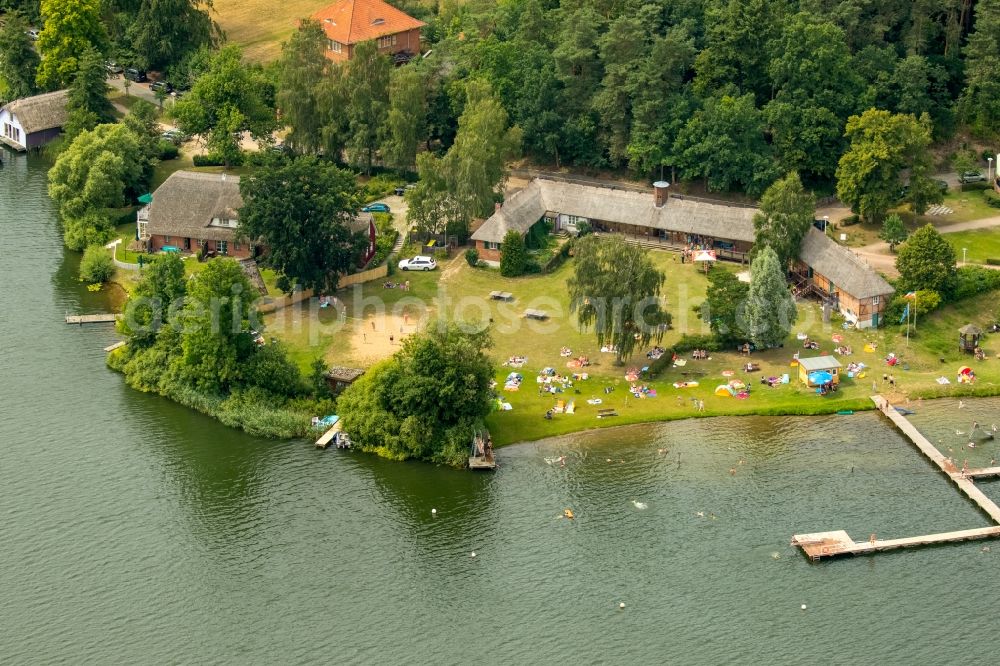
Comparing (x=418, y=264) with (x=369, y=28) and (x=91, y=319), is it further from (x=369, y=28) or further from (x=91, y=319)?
(x=369, y=28)

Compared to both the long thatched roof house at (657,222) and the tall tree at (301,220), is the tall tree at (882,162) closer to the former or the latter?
the long thatched roof house at (657,222)

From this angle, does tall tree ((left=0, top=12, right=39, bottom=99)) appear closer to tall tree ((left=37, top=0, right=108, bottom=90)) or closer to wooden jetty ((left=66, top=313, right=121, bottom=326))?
tall tree ((left=37, top=0, right=108, bottom=90))

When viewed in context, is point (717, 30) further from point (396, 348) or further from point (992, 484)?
point (992, 484)

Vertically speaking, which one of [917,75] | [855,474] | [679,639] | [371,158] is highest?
[917,75]

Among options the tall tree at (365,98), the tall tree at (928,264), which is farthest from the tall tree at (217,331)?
the tall tree at (928,264)

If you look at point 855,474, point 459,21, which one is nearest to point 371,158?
point 459,21

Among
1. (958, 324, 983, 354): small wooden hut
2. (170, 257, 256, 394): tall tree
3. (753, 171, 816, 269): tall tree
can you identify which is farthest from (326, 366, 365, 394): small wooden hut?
(958, 324, 983, 354): small wooden hut

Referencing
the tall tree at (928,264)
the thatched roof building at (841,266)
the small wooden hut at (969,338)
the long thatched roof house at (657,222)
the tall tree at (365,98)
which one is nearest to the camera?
the small wooden hut at (969,338)
